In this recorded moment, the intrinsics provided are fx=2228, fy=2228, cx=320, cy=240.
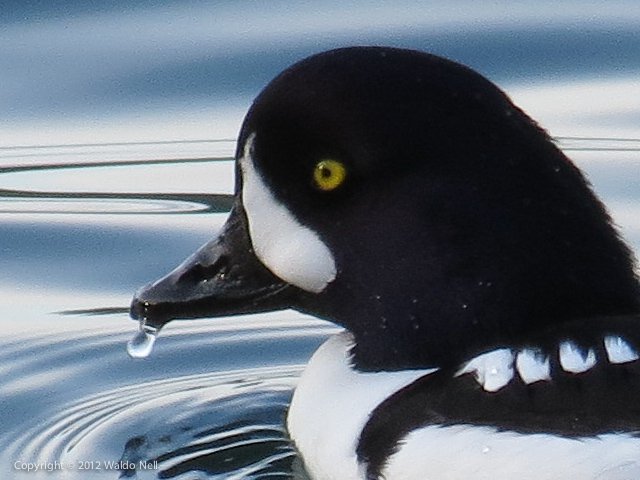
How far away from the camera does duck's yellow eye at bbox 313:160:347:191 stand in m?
4.91

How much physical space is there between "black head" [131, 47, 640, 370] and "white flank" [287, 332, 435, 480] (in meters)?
0.09

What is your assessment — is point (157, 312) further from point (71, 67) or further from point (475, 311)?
point (71, 67)

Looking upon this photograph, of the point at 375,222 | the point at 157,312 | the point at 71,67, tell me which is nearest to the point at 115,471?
the point at 157,312

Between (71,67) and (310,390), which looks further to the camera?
(71,67)

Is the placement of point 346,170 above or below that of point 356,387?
above

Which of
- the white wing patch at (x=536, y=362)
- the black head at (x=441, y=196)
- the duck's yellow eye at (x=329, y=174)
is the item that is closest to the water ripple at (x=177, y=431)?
the black head at (x=441, y=196)

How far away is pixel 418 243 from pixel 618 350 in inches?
25.2

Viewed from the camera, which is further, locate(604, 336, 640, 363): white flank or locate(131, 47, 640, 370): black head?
locate(131, 47, 640, 370): black head

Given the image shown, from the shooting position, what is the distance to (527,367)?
451 cm

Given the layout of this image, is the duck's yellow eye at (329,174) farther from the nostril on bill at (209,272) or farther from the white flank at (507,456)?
the white flank at (507,456)

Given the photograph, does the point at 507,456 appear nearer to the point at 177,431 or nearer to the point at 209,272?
the point at 209,272

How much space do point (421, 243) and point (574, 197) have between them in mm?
353

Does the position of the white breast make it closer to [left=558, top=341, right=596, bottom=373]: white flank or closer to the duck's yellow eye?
[left=558, top=341, right=596, bottom=373]: white flank

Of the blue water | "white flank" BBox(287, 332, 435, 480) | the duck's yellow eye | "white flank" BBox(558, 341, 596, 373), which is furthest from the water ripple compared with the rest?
"white flank" BBox(558, 341, 596, 373)
